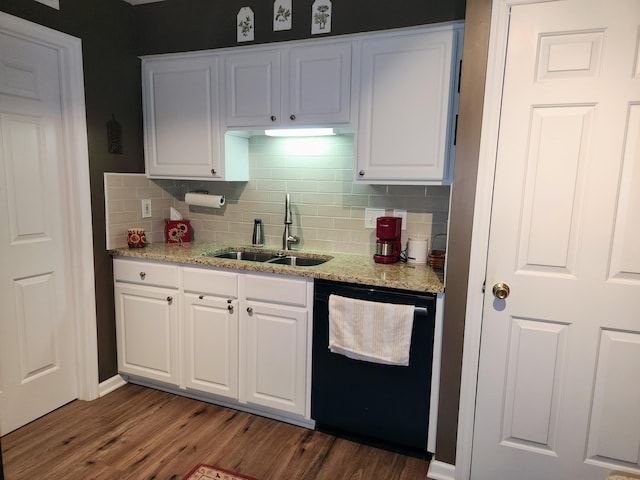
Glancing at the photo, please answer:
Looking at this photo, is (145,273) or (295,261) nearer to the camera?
(145,273)

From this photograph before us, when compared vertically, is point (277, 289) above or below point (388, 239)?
below

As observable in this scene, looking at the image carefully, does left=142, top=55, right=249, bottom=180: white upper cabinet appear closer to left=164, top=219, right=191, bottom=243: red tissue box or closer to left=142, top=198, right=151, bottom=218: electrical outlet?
left=142, top=198, right=151, bottom=218: electrical outlet

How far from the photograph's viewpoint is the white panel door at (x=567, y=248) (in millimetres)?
1577

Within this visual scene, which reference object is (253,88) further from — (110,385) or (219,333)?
(110,385)

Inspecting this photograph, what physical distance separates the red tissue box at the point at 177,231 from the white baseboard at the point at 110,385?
0.96 m

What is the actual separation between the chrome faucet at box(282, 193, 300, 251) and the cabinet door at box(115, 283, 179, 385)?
0.74 metres

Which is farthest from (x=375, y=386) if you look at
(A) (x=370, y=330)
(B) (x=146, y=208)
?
(B) (x=146, y=208)

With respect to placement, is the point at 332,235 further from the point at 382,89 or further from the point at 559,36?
the point at 559,36

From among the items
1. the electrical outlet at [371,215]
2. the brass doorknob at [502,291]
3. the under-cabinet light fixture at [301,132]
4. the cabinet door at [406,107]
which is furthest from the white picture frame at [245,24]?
the brass doorknob at [502,291]

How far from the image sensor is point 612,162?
1.60 metres

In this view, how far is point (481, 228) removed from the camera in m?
1.77

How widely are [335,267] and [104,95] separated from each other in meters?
1.72

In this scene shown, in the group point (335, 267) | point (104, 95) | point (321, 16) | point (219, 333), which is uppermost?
point (321, 16)

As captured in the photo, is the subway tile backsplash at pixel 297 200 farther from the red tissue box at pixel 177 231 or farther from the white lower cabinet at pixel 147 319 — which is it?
the white lower cabinet at pixel 147 319
